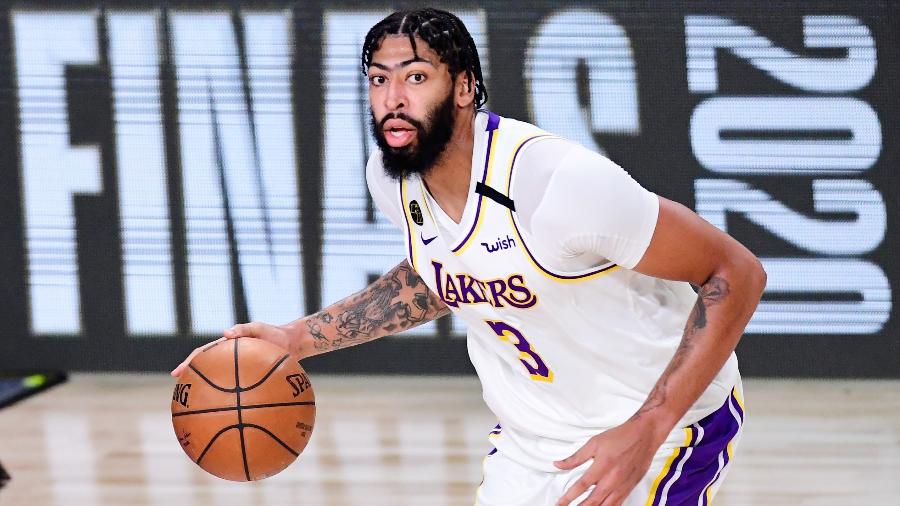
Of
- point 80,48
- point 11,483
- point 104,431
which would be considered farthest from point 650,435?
point 80,48

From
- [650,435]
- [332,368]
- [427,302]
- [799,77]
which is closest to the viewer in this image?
[650,435]

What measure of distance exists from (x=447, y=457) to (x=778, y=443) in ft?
4.43

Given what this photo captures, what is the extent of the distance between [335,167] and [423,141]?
3.98m

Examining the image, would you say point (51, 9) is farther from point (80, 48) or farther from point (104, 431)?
point (104, 431)

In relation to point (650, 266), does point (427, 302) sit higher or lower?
lower

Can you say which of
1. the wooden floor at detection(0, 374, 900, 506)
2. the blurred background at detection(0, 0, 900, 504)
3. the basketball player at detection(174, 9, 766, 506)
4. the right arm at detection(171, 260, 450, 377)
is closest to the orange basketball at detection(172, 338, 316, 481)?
the right arm at detection(171, 260, 450, 377)

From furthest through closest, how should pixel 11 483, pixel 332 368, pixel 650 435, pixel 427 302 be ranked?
pixel 332 368 → pixel 11 483 → pixel 427 302 → pixel 650 435

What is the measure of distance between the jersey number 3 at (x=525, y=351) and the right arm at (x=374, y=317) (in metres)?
0.36

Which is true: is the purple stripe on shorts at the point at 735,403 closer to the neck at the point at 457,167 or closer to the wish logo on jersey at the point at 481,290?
the wish logo on jersey at the point at 481,290

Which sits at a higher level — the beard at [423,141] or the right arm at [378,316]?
the beard at [423,141]

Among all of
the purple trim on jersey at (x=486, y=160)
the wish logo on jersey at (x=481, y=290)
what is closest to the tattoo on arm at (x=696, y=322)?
the wish logo on jersey at (x=481, y=290)

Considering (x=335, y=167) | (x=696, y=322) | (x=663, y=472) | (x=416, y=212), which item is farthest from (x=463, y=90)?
(x=335, y=167)

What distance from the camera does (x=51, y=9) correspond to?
6379mm

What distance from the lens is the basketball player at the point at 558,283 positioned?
217cm
